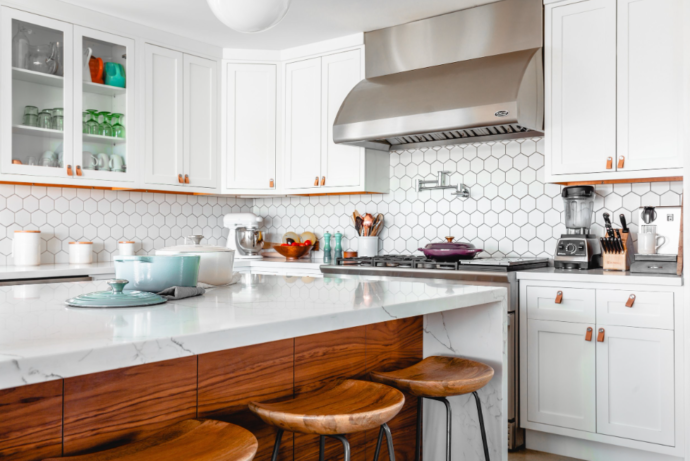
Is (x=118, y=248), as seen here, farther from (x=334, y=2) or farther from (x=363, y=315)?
(x=363, y=315)

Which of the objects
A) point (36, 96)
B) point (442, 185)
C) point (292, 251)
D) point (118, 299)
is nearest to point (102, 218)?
point (36, 96)

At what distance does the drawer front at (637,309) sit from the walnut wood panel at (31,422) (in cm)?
231

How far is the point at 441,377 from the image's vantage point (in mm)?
1672

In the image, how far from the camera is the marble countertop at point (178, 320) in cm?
85

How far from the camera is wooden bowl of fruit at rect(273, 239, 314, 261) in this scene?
4.09 meters

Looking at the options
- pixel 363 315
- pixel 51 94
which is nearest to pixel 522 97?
pixel 363 315

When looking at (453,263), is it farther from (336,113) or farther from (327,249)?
(336,113)

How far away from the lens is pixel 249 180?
412 centimetres

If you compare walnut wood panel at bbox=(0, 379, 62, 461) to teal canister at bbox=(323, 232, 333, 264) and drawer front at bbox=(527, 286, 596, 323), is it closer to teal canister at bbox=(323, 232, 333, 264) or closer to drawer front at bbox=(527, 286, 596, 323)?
drawer front at bbox=(527, 286, 596, 323)

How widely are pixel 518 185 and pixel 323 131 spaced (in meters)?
1.34

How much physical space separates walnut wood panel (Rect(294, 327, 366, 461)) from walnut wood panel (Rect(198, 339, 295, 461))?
0.04 metres

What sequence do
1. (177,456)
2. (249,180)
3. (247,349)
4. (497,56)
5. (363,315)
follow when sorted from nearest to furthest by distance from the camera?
(177,456) < (363,315) < (247,349) < (497,56) < (249,180)

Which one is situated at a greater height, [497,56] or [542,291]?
[497,56]

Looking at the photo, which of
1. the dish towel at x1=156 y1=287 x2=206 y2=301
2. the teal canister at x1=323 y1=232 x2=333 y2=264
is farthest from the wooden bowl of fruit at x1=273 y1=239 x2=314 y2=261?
the dish towel at x1=156 y1=287 x2=206 y2=301
